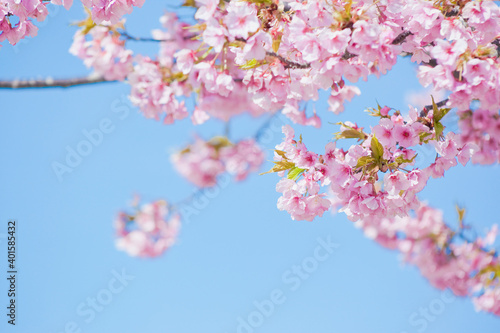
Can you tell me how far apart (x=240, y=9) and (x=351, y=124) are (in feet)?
2.83

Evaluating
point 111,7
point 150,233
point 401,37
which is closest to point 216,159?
point 150,233

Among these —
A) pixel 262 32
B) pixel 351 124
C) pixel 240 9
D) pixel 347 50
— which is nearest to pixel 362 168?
pixel 351 124

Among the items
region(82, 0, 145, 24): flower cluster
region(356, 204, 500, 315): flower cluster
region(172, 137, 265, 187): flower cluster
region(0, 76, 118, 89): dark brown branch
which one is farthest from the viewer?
region(172, 137, 265, 187): flower cluster

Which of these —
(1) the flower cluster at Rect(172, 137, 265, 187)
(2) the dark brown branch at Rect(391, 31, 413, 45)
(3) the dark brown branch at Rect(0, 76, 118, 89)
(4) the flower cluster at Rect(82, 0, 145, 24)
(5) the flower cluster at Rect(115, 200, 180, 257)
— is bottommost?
(5) the flower cluster at Rect(115, 200, 180, 257)

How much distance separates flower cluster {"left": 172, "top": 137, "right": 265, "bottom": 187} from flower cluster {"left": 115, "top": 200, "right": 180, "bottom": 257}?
95cm

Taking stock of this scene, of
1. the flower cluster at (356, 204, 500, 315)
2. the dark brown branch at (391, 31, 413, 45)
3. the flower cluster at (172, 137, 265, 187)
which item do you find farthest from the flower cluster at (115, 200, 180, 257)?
the dark brown branch at (391, 31, 413, 45)

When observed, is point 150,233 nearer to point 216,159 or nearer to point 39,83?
point 216,159

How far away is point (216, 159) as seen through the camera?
8.12 metres

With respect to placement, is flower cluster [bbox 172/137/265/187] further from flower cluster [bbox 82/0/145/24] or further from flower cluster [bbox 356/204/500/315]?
flower cluster [bbox 82/0/145/24]

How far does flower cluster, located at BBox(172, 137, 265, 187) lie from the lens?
307 inches

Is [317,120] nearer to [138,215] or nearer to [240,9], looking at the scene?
[240,9]

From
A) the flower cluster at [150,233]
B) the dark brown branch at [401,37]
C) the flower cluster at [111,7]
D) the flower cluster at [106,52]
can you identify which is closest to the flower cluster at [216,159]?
the flower cluster at [150,233]

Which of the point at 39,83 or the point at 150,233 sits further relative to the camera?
the point at 150,233

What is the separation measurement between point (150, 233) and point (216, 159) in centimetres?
205
